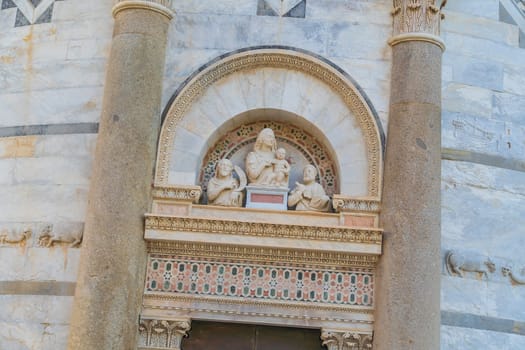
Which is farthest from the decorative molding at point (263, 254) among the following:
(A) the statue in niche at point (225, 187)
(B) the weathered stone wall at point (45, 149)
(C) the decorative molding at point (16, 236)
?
(C) the decorative molding at point (16, 236)

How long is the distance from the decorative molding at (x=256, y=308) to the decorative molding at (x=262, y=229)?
73 cm

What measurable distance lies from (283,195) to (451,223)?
6.45 feet

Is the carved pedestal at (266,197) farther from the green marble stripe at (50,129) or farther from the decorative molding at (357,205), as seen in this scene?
the green marble stripe at (50,129)

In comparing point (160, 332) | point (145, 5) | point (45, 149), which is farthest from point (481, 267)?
point (45, 149)

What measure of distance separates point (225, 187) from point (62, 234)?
1.95 m

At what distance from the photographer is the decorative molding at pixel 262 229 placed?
394 inches

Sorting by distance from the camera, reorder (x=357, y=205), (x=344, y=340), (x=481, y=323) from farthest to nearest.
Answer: (x=357, y=205) < (x=481, y=323) < (x=344, y=340)

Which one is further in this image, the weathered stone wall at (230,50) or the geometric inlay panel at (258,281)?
the weathered stone wall at (230,50)

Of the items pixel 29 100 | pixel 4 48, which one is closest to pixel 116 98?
pixel 29 100

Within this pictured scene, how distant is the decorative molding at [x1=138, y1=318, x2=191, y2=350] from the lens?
991cm

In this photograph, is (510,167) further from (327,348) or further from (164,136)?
(164,136)

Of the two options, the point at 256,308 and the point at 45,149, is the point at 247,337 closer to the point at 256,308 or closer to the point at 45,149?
the point at 256,308

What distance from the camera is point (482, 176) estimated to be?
10.7 metres

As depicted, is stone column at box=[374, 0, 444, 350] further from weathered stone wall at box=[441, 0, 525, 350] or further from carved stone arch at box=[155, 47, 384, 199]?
weathered stone wall at box=[441, 0, 525, 350]
